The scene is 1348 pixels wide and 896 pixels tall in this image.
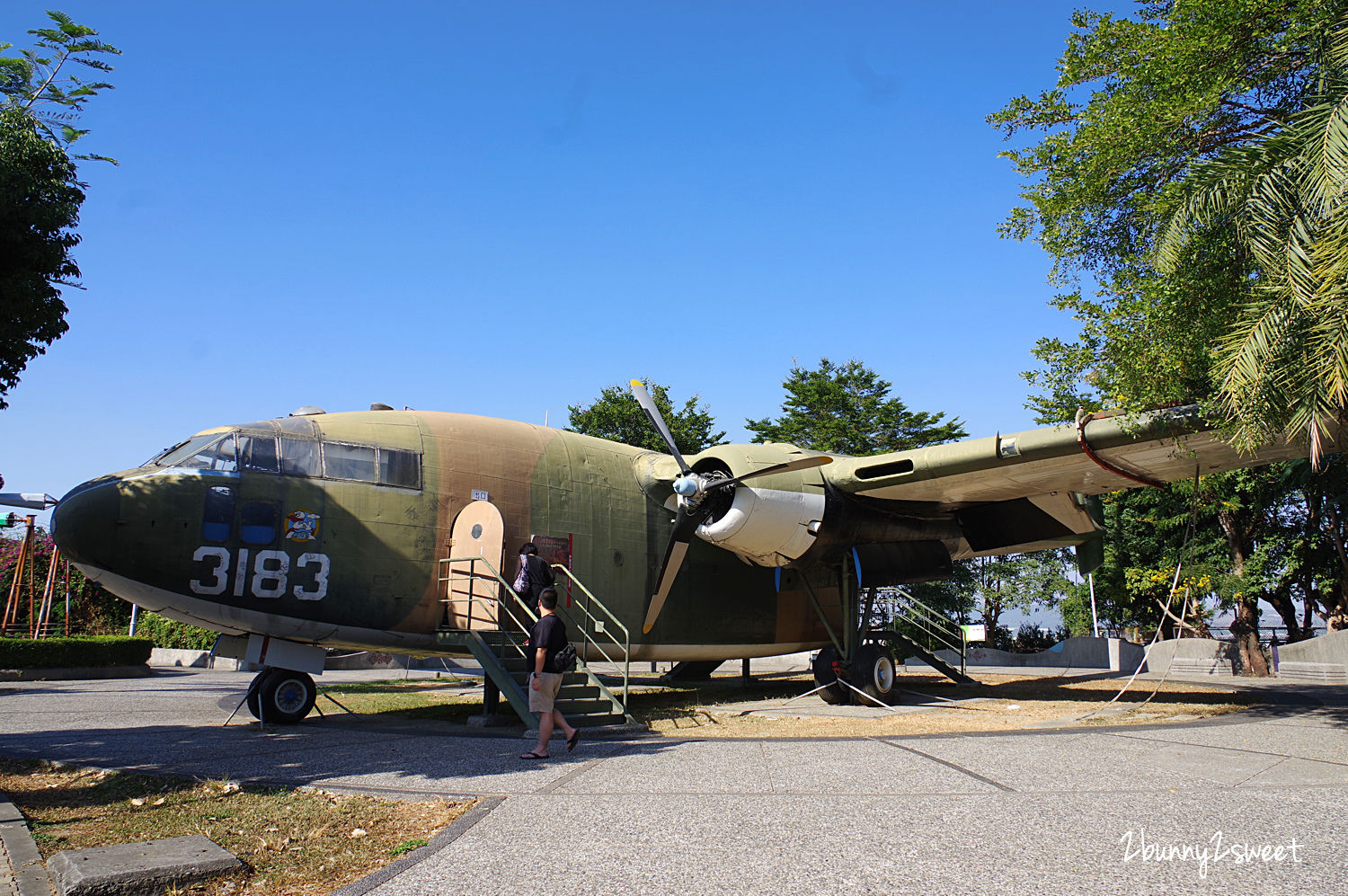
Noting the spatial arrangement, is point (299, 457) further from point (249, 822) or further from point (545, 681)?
point (249, 822)

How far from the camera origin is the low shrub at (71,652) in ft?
69.7

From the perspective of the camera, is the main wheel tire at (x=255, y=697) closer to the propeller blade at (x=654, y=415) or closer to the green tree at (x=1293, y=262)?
the propeller blade at (x=654, y=415)

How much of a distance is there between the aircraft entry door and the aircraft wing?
18.7ft

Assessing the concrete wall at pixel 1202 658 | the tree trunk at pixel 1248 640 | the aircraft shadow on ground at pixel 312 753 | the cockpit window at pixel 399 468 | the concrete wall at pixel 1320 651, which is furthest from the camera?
the concrete wall at pixel 1202 658

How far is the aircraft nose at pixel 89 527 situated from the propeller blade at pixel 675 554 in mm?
7175

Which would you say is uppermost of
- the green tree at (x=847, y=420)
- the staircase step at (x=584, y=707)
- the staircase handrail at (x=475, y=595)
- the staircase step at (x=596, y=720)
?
the green tree at (x=847, y=420)

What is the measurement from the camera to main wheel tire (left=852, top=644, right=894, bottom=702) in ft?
45.7

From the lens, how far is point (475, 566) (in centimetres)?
1127

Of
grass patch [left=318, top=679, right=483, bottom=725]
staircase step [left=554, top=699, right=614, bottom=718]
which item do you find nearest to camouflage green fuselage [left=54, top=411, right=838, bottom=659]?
staircase step [left=554, top=699, right=614, bottom=718]

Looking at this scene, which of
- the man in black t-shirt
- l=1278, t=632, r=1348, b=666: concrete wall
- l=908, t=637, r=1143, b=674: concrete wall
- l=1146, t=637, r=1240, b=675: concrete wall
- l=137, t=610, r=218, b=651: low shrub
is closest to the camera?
the man in black t-shirt

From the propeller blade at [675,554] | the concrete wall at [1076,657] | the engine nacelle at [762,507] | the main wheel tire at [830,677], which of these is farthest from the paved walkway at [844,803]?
the concrete wall at [1076,657]

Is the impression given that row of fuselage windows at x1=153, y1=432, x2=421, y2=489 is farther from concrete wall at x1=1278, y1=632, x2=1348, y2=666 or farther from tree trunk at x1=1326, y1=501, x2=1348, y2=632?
tree trunk at x1=1326, y1=501, x2=1348, y2=632

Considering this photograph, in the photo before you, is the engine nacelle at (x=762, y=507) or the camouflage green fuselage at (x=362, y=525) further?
the engine nacelle at (x=762, y=507)

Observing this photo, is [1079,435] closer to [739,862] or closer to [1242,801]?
[1242,801]
